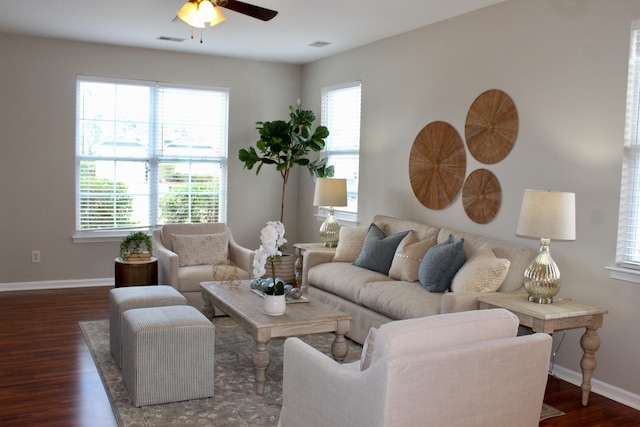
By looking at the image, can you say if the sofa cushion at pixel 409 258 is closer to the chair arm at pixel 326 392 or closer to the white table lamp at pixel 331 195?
the white table lamp at pixel 331 195

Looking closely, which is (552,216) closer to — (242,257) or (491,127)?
(491,127)

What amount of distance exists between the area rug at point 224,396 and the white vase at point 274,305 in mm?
470

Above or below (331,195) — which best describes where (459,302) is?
below

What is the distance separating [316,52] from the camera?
7.00m

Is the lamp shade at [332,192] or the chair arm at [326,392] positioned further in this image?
the lamp shade at [332,192]

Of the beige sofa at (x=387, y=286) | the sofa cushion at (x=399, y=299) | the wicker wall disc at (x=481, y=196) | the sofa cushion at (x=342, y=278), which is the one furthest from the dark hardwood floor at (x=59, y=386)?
the sofa cushion at (x=342, y=278)

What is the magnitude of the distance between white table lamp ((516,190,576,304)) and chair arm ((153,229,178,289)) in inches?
119

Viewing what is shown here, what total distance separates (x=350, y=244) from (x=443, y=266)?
4.61 feet

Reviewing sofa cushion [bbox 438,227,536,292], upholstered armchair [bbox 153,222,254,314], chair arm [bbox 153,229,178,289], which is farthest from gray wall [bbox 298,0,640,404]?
chair arm [bbox 153,229,178,289]

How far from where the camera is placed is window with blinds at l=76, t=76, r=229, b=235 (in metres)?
6.85

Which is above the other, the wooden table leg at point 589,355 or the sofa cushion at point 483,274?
the sofa cushion at point 483,274

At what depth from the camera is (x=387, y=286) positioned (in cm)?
464

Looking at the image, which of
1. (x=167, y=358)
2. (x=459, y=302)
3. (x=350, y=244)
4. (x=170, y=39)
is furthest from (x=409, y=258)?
(x=170, y=39)

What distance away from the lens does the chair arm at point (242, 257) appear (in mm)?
5703
